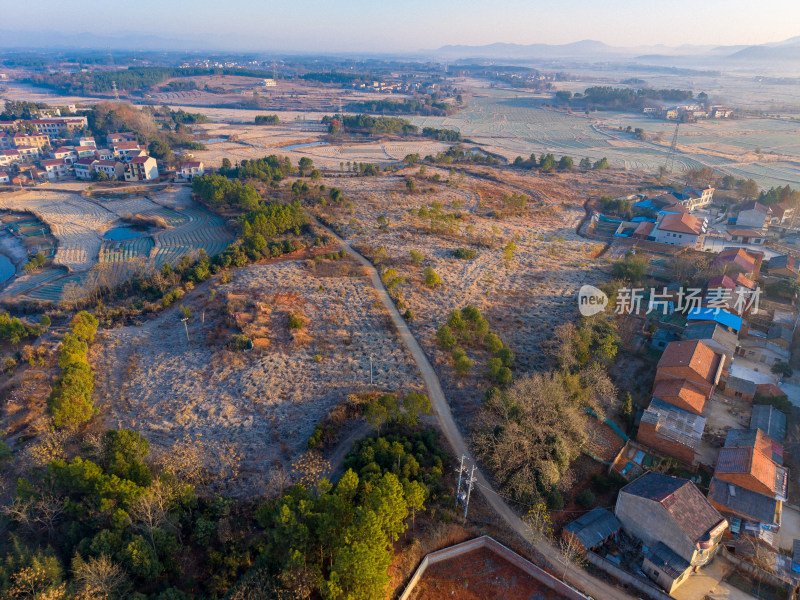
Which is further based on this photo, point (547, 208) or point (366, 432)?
point (547, 208)

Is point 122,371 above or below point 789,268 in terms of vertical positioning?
below

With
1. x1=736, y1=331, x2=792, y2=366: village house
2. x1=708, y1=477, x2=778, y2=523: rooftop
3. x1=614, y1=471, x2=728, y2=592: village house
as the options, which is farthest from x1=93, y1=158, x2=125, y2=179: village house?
x1=708, y1=477, x2=778, y2=523: rooftop

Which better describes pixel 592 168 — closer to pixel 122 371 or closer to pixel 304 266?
pixel 304 266

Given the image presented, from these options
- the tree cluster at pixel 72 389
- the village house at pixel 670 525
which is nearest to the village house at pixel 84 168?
the tree cluster at pixel 72 389

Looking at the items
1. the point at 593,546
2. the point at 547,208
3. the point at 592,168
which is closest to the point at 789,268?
the point at 547,208

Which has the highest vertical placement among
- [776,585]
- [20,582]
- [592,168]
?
[592,168]

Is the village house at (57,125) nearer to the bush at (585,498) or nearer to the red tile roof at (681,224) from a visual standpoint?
the red tile roof at (681,224)

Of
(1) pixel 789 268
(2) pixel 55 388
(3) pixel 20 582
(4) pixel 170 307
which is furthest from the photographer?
(1) pixel 789 268

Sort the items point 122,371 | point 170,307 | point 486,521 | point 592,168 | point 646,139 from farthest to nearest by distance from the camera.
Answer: point 646,139 < point 592,168 < point 170,307 < point 122,371 < point 486,521
